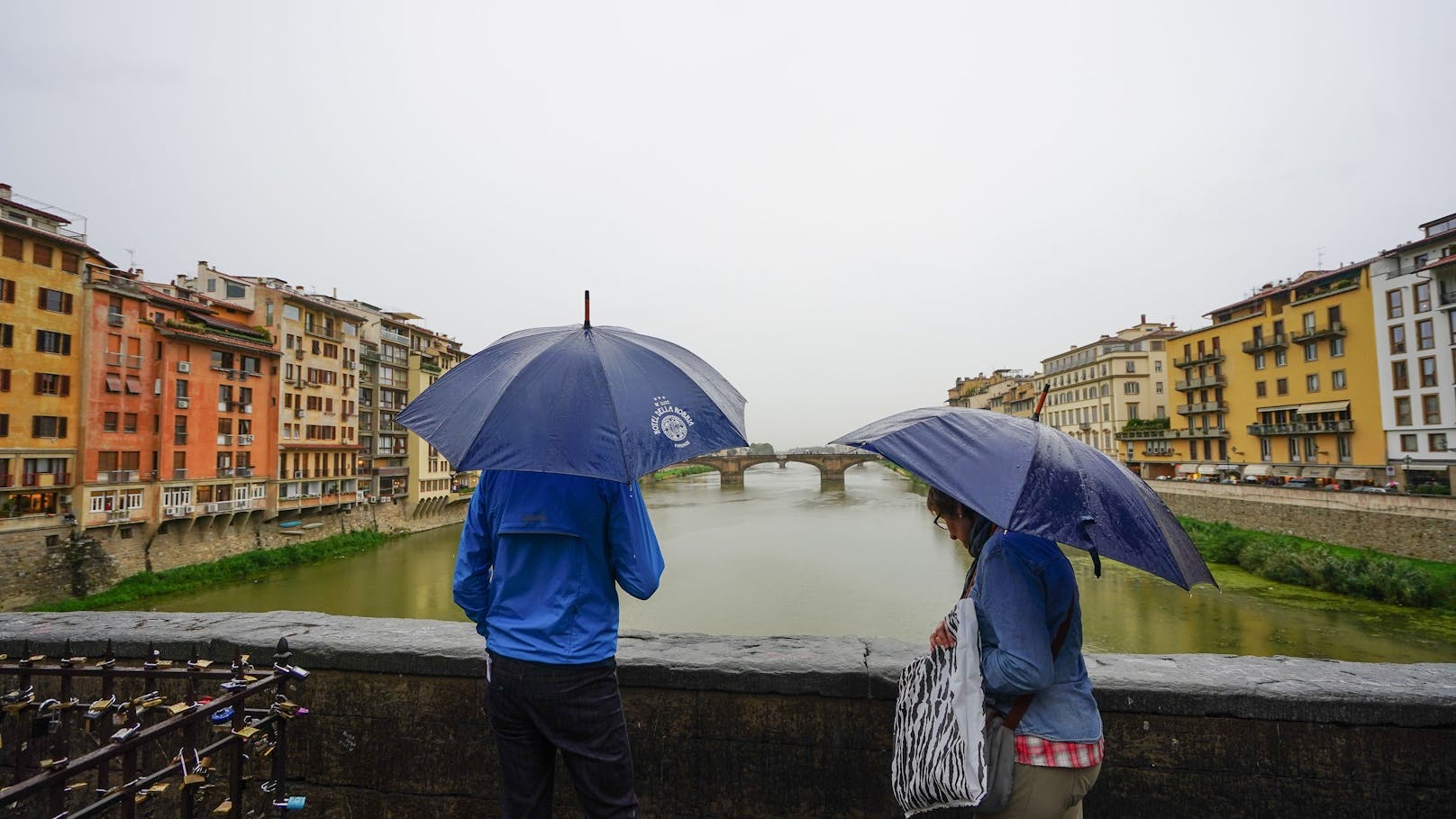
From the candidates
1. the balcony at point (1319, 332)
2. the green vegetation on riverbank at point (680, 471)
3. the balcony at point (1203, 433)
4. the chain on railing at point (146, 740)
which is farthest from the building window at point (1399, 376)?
the green vegetation on riverbank at point (680, 471)

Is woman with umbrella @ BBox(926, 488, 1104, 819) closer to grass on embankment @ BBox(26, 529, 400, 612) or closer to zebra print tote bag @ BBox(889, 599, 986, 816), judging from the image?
zebra print tote bag @ BBox(889, 599, 986, 816)

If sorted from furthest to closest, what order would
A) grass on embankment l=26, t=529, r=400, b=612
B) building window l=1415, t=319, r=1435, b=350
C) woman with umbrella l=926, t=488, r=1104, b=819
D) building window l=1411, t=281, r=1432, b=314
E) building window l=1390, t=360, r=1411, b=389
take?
building window l=1390, t=360, r=1411, b=389
building window l=1411, t=281, r=1432, b=314
building window l=1415, t=319, r=1435, b=350
grass on embankment l=26, t=529, r=400, b=612
woman with umbrella l=926, t=488, r=1104, b=819

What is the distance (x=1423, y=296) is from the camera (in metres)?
25.4

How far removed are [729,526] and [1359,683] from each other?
116 feet

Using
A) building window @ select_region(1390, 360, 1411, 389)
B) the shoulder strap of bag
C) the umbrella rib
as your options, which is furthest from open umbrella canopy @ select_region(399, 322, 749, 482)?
building window @ select_region(1390, 360, 1411, 389)

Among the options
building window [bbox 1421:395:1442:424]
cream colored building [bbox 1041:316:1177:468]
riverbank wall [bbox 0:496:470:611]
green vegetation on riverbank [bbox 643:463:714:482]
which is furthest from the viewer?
green vegetation on riverbank [bbox 643:463:714:482]

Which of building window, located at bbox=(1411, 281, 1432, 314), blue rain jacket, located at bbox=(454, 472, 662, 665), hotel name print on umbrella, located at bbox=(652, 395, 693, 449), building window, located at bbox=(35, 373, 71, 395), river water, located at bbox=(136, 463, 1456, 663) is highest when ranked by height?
building window, located at bbox=(1411, 281, 1432, 314)

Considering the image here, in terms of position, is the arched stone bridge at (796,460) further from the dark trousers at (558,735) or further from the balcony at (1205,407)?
the dark trousers at (558,735)

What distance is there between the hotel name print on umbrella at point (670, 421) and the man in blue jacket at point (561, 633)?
161 millimetres

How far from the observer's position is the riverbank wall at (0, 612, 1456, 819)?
6.81 feet

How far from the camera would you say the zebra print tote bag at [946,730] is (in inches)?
60.3

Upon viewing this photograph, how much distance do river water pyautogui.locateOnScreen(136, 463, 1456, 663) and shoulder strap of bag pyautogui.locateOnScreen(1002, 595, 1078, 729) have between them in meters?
9.16

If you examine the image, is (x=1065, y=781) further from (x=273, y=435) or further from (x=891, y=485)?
(x=891, y=485)

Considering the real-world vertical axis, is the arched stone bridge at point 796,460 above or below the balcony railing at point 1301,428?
below
